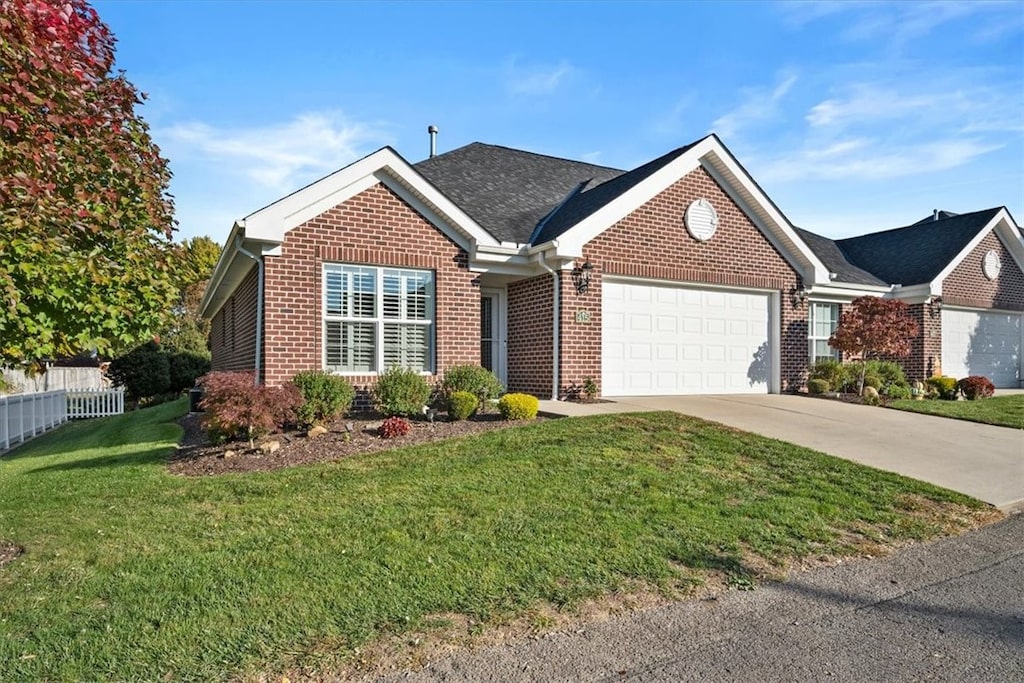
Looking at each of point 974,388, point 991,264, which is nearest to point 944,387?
point 974,388

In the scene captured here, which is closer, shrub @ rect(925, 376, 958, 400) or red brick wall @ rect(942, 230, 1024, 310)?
shrub @ rect(925, 376, 958, 400)

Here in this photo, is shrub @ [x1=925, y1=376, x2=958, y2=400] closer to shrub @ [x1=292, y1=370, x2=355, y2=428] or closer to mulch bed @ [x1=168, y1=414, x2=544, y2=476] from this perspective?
mulch bed @ [x1=168, y1=414, x2=544, y2=476]

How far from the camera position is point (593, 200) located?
14180mm

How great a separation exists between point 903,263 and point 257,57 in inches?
713

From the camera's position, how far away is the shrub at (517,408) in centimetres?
1023

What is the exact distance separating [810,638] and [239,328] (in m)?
13.6

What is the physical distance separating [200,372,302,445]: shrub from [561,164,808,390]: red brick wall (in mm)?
5502

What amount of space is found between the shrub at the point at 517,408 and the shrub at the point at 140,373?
19.1m

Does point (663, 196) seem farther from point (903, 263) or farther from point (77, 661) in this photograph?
point (77, 661)

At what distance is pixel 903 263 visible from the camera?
19.4 meters

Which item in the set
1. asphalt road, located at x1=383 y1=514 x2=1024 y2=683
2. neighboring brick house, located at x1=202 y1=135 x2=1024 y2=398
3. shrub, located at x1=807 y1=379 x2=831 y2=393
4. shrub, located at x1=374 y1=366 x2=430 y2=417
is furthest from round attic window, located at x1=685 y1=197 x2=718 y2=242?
asphalt road, located at x1=383 y1=514 x2=1024 y2=683

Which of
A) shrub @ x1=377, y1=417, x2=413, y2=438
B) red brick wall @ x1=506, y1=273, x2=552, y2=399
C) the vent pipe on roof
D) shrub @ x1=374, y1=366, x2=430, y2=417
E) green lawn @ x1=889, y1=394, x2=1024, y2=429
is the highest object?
the vent pipe on roof

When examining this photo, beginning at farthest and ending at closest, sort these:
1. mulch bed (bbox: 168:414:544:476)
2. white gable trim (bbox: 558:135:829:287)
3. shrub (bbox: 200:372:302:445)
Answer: white gable trim (bbox: 558:135:829:287)
shrub (bbox: 200:372:302:445)
mulch bed (bbox: 168:414:544:476)

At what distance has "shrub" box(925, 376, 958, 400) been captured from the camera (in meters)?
15.8
